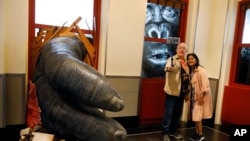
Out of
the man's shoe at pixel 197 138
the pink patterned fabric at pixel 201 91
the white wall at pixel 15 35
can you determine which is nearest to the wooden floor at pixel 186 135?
the man's shoe at pixel 197 138

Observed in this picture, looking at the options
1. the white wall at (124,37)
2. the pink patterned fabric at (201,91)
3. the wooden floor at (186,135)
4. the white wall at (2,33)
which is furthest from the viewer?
the white wall at (124,37)

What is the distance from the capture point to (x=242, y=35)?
380 cm

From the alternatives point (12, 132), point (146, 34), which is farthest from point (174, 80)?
point (12, 132)

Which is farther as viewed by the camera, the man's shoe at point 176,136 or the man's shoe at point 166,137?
the man's shoe at point 176,136

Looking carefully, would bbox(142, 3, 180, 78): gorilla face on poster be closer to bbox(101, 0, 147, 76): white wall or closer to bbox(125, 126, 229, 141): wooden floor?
bbox(101, 0, 147, 76): white wall

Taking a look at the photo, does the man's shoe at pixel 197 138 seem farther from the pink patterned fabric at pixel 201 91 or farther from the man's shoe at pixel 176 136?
the pink patterned fabric at pixel 201 91

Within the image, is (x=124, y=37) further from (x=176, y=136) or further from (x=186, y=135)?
(x=186, y=135)

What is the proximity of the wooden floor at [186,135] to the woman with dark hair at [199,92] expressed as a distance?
29 centimetres

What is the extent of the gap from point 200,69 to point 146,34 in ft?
3.77

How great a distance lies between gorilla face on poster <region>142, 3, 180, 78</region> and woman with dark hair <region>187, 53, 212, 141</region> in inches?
33.8

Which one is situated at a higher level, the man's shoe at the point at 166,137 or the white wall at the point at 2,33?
the white wall at the point at 2,33

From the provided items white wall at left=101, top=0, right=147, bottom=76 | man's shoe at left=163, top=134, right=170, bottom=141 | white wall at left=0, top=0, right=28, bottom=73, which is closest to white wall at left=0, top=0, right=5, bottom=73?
white wall at left=0, top=0, right=28, bottom=73

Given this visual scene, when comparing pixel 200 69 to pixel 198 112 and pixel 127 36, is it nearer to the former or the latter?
pixel 198 112

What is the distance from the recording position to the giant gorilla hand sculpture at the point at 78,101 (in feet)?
2.88
